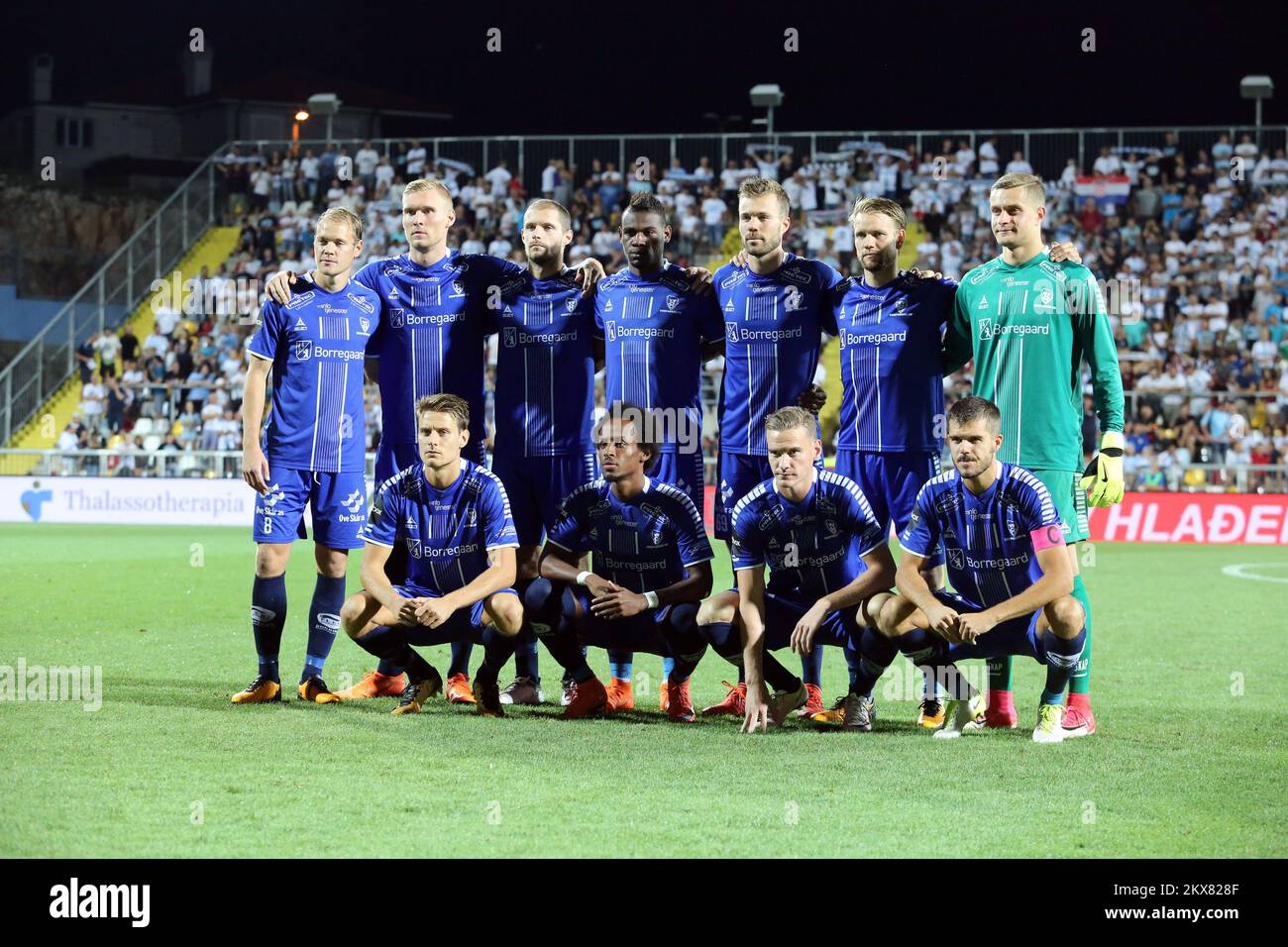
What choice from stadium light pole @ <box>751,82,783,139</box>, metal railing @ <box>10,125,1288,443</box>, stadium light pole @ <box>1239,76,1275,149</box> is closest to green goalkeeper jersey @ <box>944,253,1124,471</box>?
metal railing @ <box>10,125,1288,443</box>

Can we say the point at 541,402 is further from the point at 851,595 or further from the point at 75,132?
the point at 75,132

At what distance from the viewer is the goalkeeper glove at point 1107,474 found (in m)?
6.63

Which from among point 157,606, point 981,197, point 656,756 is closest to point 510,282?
point 656,756

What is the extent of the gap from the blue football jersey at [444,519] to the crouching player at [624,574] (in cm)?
32

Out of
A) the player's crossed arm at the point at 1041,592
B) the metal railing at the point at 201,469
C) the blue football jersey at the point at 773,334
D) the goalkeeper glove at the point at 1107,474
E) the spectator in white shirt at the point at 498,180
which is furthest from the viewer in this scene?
the spectator in white shirt at the point at 498,180

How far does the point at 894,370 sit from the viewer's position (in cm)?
689

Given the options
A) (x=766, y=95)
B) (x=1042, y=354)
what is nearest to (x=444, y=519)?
(x=1042, y=354)

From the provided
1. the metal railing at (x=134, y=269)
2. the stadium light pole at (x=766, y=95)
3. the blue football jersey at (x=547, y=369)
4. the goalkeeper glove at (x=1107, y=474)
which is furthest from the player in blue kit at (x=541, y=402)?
the stadium light pole at (x=766, y=95)

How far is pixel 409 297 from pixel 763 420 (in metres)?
1.89

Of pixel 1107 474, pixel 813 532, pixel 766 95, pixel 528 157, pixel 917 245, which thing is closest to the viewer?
pixel 1107 474

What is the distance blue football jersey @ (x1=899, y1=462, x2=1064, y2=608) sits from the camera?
633 cm

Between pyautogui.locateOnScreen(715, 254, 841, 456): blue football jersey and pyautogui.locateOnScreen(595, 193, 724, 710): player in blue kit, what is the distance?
20 centimetres

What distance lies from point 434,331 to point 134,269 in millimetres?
22985

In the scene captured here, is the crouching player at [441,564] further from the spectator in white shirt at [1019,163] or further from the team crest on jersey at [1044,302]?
the spectator in white shirt at [1019,163]
